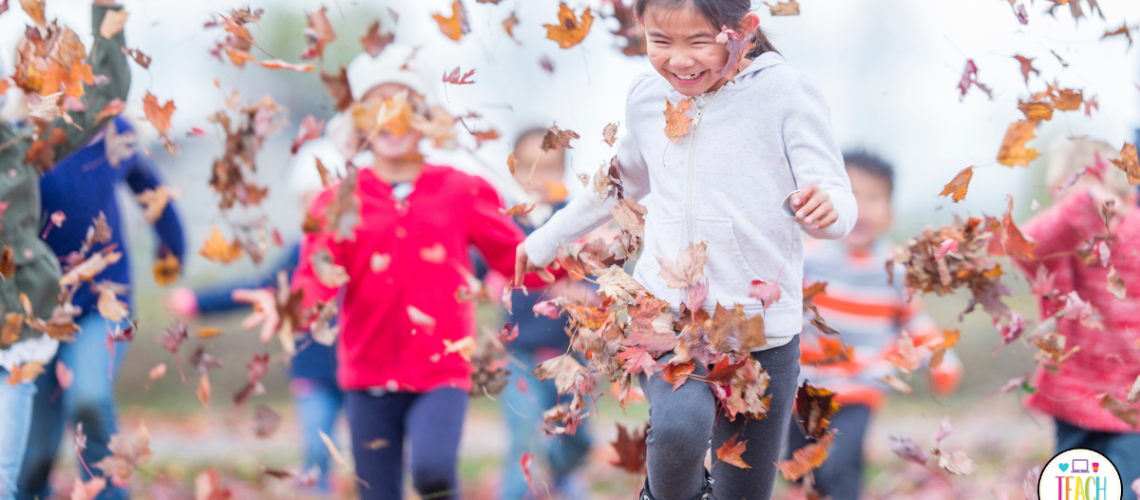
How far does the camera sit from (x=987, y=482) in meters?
4.00

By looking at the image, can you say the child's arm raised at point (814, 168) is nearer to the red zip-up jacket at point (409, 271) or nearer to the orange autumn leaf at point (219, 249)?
the red zip-up jacket at point (409, 271)

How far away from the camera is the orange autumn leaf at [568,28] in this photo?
97.2 inches

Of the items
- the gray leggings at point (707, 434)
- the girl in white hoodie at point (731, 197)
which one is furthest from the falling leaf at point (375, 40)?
the gray leggings at point (707, 434)

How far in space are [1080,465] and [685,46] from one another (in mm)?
2003

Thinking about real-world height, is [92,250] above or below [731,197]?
below

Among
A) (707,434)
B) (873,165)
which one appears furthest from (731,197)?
(873,165)

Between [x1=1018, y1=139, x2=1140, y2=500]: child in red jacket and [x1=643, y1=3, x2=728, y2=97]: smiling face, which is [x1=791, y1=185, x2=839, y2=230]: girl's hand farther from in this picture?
[x1=1018, y1=139, x2=1140, y2=500]: child in red jacket

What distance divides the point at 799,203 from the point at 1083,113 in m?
1.35

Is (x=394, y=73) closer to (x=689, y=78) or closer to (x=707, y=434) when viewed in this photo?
(x=689, y=78)

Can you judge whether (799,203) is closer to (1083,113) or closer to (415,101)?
(1083,113)

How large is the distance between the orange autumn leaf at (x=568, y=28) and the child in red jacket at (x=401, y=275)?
20.5 inches

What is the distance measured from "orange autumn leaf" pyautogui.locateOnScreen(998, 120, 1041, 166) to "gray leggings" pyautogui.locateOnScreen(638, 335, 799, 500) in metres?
1.05

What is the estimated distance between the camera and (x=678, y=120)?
75.7 inches

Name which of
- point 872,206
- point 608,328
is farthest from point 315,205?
point 872,206
